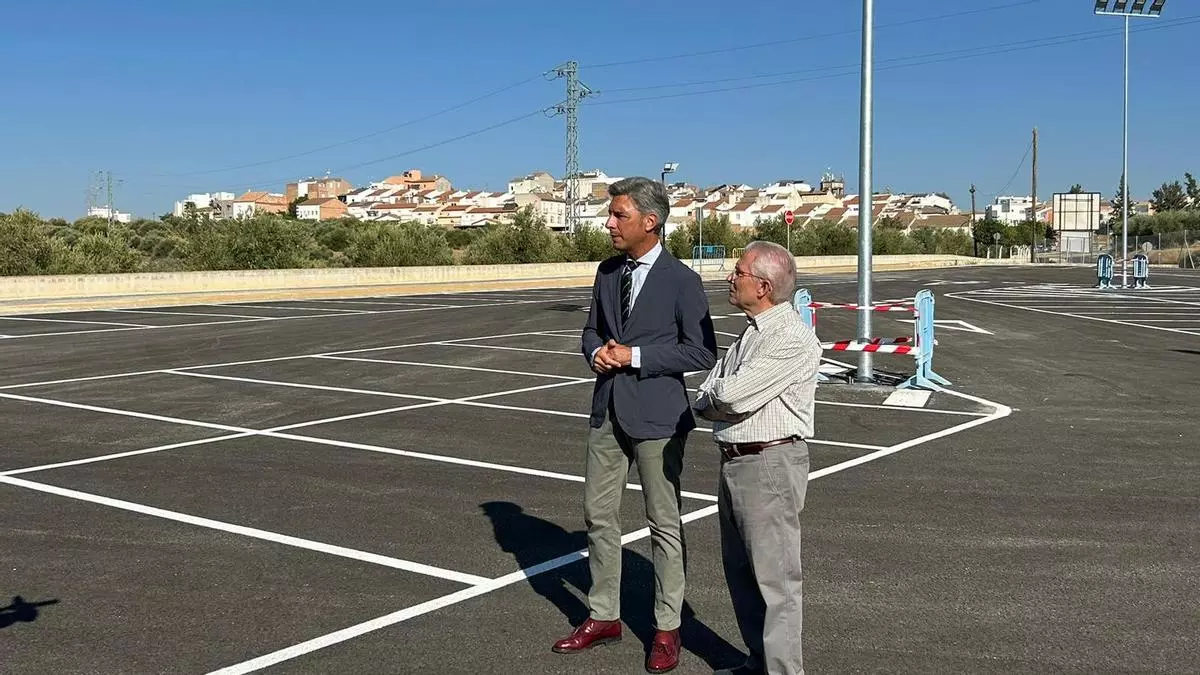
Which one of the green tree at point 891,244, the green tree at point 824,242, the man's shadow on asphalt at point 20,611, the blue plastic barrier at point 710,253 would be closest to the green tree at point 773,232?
the green tree at point 824,242

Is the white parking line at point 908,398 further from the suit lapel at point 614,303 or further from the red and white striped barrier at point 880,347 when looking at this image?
the suit lapel at point 614,303

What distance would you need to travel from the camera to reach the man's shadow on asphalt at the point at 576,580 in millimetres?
4586

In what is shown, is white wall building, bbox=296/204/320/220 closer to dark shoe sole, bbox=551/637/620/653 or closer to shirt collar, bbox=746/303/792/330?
dark shoe sole, bbox=551/637/620/653

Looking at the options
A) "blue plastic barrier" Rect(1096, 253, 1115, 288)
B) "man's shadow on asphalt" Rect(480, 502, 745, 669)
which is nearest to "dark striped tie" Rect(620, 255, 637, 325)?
"man's shadow on asphalt" Rect(480, 502, 745, 669)

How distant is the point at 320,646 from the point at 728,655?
5.50 feet

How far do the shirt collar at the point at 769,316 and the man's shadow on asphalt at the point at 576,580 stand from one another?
4.70 feet

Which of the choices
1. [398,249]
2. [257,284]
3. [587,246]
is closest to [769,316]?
[257,284]

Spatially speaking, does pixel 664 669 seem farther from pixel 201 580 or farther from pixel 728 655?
pixel 201 580

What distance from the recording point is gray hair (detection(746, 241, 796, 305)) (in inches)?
152

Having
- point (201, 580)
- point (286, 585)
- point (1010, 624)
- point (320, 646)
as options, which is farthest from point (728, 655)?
point (201, 580)

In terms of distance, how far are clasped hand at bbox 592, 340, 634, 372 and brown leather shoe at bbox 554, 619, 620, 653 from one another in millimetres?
1067

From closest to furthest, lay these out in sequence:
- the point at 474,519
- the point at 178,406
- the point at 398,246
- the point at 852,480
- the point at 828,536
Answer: the point at 828,536, the point at 474,519, the point at 852,480, the point at 178,406, the point at 398,246

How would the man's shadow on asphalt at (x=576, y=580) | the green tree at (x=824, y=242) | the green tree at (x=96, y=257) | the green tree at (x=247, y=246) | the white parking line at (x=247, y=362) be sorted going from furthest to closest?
the green tree at (x=824, y=242)
the green tree at (x=247, y=246)
the green tree at (x=96, y=257)
the white parking line at (x=247, y=362)
the man's shadow on asphalt at (x=576, y=580)

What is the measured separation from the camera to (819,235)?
229 feet
